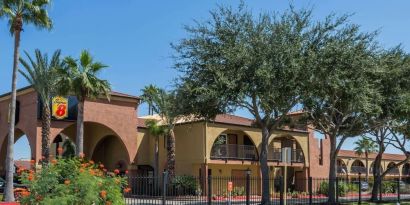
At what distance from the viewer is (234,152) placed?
153 feet

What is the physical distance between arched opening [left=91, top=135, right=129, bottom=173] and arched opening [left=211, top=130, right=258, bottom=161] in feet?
26.2

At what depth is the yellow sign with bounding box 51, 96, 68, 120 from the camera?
4188 centimetres

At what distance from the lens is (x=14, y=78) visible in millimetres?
30797

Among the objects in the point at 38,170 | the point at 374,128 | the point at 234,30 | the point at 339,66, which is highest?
the point at 234,30

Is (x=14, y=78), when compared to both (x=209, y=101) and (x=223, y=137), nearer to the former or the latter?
(x=209, y=101)

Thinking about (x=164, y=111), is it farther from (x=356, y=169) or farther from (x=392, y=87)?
(x=356, y=169)

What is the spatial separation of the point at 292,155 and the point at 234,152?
7119mm

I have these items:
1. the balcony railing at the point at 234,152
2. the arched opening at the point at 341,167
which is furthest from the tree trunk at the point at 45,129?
the arched opening at the point at 341,167

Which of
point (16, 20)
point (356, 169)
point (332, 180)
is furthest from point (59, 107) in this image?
point (356, 169)

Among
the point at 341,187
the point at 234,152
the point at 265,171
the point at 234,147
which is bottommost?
the point at 341,187

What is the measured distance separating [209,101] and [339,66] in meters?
6.12

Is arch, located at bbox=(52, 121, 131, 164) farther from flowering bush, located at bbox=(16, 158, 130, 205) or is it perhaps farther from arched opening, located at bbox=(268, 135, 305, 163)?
flowering bush, located at bbox=(16, 158, 130, 205)

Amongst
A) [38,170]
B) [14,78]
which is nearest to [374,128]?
[14,78]

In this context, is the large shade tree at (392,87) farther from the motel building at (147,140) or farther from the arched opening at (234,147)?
the arched opening at (234,147)
